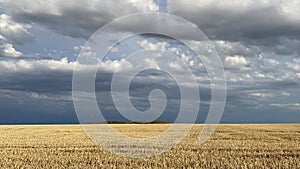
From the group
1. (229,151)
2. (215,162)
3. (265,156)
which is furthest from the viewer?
(229,151)

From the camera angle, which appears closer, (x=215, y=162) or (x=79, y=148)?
(x=215, y=162)

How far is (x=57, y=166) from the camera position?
1655 centimetres

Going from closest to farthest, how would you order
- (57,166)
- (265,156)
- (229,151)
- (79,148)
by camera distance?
1. (57,166)
2. (265,156)
3. (229,151)
4. (79,148)

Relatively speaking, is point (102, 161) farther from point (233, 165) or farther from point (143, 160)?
point (233, 165)

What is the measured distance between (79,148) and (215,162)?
29.4 ft

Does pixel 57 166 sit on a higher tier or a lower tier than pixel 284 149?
lower

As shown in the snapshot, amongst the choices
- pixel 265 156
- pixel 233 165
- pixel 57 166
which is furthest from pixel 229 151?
pixel 57 166

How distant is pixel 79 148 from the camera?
23.7 m

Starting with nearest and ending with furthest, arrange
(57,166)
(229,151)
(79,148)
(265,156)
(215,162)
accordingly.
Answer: (57,166) → (215,162) → (265,156) → (229,151) → (79,148)

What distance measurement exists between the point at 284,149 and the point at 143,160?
9.10 m

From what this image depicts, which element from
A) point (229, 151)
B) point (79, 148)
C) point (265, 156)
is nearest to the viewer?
point (265, 156)

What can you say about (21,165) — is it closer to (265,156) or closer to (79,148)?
(79,148)

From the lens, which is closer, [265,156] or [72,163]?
[72,163]

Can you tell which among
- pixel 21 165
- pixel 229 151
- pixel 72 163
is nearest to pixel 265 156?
pixel 229 151
